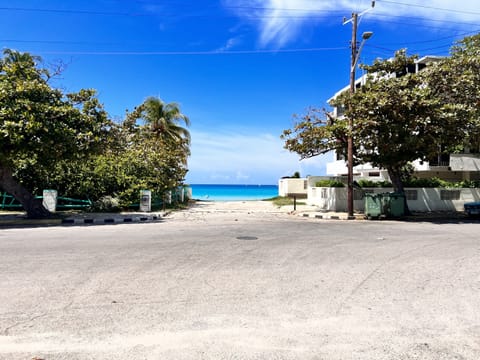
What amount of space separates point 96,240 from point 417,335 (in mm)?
8590

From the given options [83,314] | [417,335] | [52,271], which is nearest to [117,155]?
[52,271]

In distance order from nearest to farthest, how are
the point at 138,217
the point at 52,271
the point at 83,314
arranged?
the point at 83,314, the point at 52,271, the point at 138,217

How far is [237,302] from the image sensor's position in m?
4.77

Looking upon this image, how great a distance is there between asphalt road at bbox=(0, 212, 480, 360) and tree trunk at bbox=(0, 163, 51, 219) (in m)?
7.79

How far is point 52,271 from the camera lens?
623cm

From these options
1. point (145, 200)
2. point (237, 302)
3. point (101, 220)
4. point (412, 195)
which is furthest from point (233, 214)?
point (237, 302)

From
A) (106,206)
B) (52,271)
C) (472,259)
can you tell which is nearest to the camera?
(52,271)

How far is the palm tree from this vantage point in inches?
1345

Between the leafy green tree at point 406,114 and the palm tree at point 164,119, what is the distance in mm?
18066

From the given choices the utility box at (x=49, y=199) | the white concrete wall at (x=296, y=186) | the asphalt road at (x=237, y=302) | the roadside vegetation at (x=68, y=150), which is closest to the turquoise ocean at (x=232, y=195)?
the white concrete wall at (x=296, y=186)

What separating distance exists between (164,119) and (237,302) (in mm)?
31867

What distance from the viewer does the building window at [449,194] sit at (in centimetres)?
2144

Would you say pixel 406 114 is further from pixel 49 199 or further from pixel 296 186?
pixel 296 186

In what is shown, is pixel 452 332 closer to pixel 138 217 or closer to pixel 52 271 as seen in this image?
pixel 52 271
